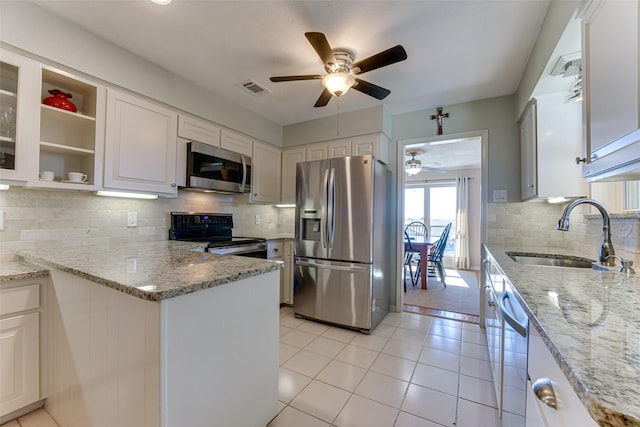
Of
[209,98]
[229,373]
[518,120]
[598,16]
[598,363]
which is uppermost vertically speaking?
[209,98]

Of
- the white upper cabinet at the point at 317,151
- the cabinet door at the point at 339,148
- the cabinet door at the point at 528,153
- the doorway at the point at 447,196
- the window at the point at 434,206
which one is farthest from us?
the window at the point at 434,206

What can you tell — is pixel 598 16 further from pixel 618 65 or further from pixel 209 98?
pixel 209 98

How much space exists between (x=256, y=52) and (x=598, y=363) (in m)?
2.47

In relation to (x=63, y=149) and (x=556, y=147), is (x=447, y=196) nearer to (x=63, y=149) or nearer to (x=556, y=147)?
(x=556, y=147)

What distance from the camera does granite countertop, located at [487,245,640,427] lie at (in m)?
0.37

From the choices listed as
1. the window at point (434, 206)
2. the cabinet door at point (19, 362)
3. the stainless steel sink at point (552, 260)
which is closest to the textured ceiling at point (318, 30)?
the stainless steel sink at point (552, 260)

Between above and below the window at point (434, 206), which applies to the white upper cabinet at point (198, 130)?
above

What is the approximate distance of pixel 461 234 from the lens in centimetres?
605

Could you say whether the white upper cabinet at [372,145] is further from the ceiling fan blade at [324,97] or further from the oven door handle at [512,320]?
the oven door handle at [512,320]

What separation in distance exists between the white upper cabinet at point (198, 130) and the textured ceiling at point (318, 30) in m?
0.37

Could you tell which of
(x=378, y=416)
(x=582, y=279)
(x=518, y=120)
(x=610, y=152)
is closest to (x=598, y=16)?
A: (x=610, y=152)

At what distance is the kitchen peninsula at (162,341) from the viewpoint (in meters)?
0.90

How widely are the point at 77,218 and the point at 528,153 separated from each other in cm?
369

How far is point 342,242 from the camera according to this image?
2734 mm
